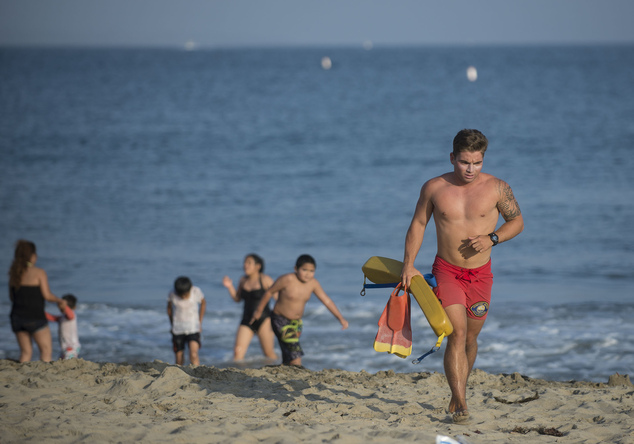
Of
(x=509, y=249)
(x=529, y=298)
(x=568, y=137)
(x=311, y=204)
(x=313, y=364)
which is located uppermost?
(x=568, y=137)

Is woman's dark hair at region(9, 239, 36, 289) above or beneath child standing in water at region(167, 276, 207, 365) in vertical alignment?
above

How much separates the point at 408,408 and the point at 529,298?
6680mm

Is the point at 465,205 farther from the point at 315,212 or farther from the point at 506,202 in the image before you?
the point at 315,212

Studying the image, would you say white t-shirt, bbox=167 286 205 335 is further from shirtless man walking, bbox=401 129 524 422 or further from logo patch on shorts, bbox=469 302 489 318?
logo patch on shorts, bbox=469 302 489 318

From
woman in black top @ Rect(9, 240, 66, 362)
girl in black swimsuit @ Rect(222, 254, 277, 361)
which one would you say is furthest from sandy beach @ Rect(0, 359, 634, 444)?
girl in black swimsuit @ Rect(222, 254, 277, 361)

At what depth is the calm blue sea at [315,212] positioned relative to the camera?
9977mm

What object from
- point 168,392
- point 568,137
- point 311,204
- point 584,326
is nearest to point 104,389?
point 168,392

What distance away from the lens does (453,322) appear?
4871 millimetres

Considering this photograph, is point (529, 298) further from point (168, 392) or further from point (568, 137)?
point (568, 137)

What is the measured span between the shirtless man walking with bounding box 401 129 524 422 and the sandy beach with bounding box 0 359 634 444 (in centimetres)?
57

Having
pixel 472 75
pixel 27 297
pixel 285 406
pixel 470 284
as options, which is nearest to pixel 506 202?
pixel 470 284

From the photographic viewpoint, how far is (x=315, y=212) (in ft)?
62.8

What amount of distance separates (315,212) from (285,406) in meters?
13.7

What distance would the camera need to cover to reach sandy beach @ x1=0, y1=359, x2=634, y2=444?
15.5 ft
